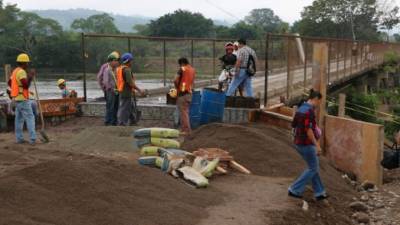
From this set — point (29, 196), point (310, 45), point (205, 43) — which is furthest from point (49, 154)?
point (205, 43)

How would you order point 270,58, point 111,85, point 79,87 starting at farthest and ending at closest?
point 79,87, point 270,58, point 111,85

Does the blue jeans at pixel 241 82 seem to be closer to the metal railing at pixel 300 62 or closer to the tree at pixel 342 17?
the metal railing at pixel 300 62

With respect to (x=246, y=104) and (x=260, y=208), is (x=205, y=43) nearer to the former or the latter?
(x=246, y=104)

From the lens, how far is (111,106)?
14219 millimetres

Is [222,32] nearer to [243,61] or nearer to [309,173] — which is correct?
[243,61]

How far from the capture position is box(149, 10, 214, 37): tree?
2608 inches

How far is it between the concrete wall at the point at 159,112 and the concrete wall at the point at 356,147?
248 centimetres

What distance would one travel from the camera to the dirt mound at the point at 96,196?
20.3ft

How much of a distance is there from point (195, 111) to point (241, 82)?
1.44 metres

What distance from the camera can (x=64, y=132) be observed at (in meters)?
14.4

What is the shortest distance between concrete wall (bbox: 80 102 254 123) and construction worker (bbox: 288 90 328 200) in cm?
551

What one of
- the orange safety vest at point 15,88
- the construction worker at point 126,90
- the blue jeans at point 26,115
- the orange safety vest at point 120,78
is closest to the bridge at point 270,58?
the construction worker at point 126,90

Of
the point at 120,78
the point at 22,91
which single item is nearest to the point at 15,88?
the point at 22,91

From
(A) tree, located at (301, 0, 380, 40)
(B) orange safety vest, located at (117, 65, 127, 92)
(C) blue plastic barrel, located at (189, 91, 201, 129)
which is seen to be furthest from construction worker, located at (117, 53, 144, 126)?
(A) tree, located at (301, 0, 380, 40)
